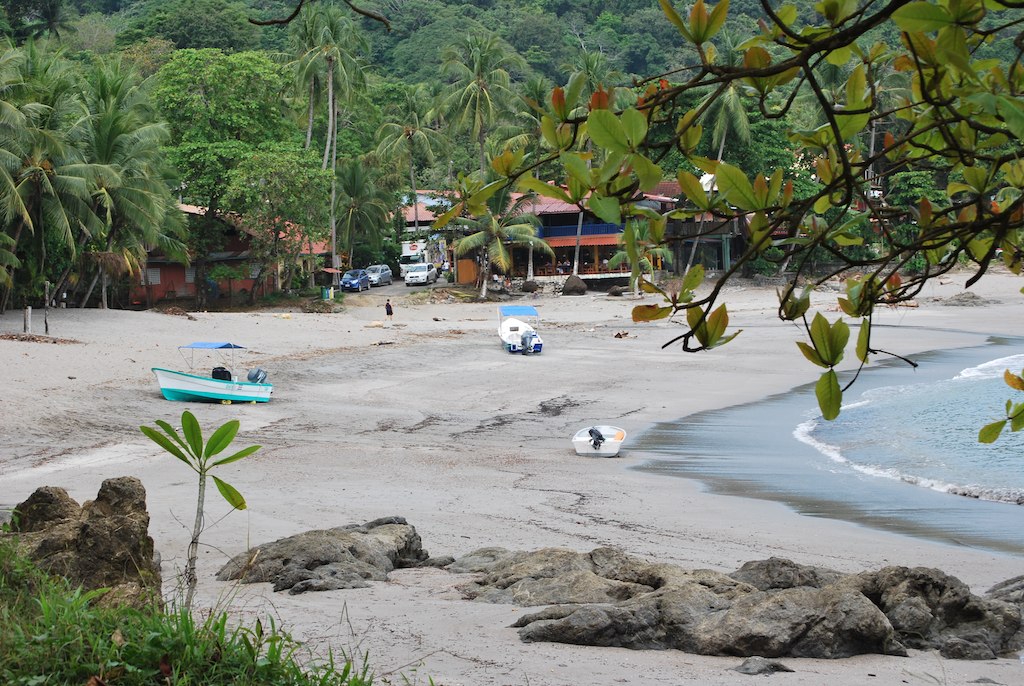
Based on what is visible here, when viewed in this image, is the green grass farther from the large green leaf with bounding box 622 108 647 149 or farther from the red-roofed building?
the red-roofed building

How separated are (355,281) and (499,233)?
24.2ft

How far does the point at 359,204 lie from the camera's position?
4794cm

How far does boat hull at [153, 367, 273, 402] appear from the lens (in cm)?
1881

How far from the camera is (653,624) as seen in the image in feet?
16.1

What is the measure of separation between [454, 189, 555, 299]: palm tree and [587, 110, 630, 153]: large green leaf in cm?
3947

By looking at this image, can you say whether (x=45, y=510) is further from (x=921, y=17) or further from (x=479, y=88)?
(x=479, y=88)

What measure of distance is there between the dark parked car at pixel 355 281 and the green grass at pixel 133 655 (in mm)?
43420

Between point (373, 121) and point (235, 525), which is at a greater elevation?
point (373, 121)

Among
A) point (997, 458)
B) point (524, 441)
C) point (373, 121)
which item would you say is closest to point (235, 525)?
point (524, 441)

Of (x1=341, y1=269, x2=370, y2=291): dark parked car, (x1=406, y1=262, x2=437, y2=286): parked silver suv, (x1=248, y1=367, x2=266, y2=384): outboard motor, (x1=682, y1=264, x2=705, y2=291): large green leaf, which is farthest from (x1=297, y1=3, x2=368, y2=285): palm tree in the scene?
(x1=682, y1=264, x2=705, y2=291): large green leaf

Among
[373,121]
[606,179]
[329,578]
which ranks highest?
[373,121]

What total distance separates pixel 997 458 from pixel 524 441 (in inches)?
297

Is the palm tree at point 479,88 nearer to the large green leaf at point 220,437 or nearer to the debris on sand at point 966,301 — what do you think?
the debris on sand at point 966,301

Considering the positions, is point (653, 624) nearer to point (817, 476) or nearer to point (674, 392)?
point (817, 476)
